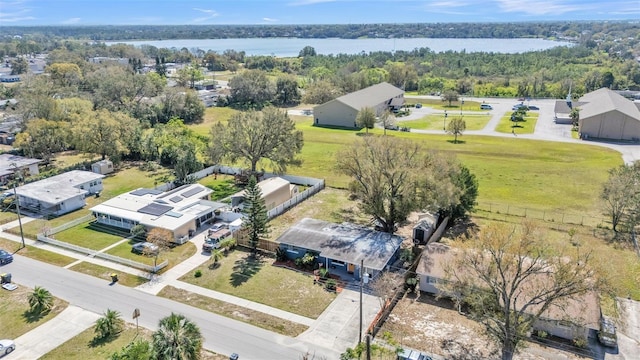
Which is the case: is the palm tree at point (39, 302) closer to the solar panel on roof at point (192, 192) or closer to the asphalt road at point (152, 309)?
the asphalt road at point (152, 309)

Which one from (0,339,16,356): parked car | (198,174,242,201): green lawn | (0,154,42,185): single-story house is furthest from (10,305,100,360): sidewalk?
(0,154,42,185): single-story house

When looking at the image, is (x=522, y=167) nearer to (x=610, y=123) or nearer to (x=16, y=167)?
(x=610, y=123)

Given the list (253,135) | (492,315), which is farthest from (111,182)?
(492,315)

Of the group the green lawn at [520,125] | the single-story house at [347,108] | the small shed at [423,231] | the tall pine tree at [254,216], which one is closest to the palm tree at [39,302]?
the tall pine tree at [254,216]

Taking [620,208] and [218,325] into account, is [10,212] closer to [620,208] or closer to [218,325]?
[218,325]

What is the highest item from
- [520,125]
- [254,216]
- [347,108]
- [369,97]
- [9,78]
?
[9,78]

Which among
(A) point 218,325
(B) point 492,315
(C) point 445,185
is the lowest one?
(A) point 218,325

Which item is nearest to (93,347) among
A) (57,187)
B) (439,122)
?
(57,187)
